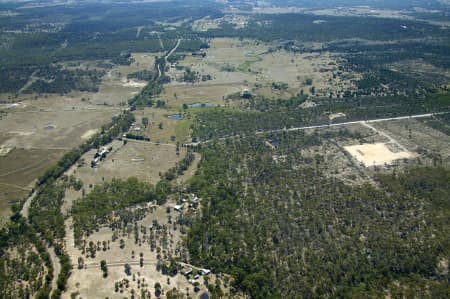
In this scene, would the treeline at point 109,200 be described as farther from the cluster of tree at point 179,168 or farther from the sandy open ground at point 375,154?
the sandy open ground at point 375,154

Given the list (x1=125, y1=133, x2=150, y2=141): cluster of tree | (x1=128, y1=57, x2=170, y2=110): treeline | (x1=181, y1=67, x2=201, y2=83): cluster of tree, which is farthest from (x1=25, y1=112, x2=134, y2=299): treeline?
(x1=181, y1=67, x2=201, y2=83): cluster of tree

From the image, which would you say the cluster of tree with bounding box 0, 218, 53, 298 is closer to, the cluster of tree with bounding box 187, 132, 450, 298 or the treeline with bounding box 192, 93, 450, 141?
the cluster of tree with bounding box 187, 132, 450, 298

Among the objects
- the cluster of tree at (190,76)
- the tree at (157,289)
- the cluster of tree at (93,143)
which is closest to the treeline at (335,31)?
the cluster of tree at (190,76)

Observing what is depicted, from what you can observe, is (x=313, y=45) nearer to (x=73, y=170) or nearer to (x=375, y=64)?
(x=375, y=64)

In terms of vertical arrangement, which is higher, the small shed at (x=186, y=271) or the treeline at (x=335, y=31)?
the treeline at (x=335, y=31)

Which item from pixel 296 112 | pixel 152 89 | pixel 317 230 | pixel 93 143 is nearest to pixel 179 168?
pixel 93 143

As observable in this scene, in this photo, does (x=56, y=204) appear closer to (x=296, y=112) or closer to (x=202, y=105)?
(x=202, y=105)
